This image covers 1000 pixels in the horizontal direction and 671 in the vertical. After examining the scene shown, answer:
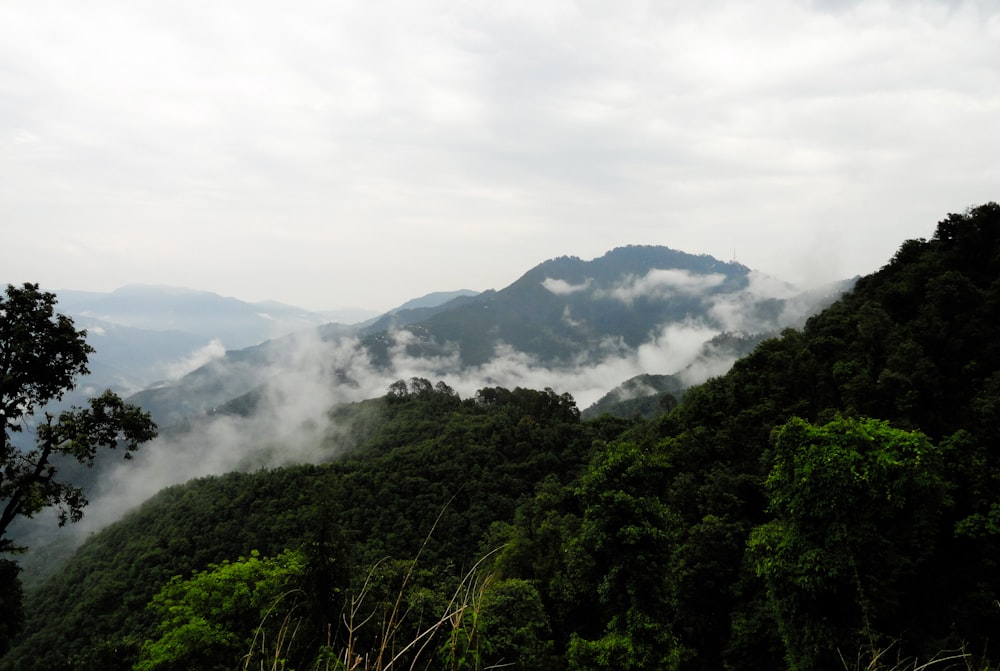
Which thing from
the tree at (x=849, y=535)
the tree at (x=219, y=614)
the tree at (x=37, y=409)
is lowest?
the tree at (x=219, y=614)

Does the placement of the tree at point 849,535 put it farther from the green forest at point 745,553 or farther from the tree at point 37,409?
the tree at point 37,409

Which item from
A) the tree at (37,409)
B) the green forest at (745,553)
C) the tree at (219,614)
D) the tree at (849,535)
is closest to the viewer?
the tree at (37,409)

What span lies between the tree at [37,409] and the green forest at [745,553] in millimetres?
1791

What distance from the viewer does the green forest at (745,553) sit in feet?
41.8

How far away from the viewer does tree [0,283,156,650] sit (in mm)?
9695

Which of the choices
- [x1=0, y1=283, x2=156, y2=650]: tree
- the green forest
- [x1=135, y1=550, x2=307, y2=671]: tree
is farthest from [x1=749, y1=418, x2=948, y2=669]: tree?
[x1=0, y1=283, x2=156, y2=650]: tree

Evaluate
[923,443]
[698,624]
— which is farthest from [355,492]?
[923,443]

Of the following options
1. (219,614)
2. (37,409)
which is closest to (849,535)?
(219,614)

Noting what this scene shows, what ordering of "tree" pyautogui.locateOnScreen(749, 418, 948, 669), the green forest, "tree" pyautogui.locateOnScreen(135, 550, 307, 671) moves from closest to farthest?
the green forest, "tree" pyautogui.locateOnScreen(749, 418, 948, 669), "tree" pyautogui.locateOnScreen(135, 550, 307, 671)

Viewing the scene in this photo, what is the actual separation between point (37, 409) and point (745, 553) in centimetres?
2039

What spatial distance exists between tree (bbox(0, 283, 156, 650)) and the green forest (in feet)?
5.88

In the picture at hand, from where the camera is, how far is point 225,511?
49.3 meters

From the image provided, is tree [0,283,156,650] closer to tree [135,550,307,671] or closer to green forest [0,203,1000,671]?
green forest [0,203,1000,671]

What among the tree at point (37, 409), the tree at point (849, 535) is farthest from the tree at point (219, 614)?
the tree at point (849, 535)
